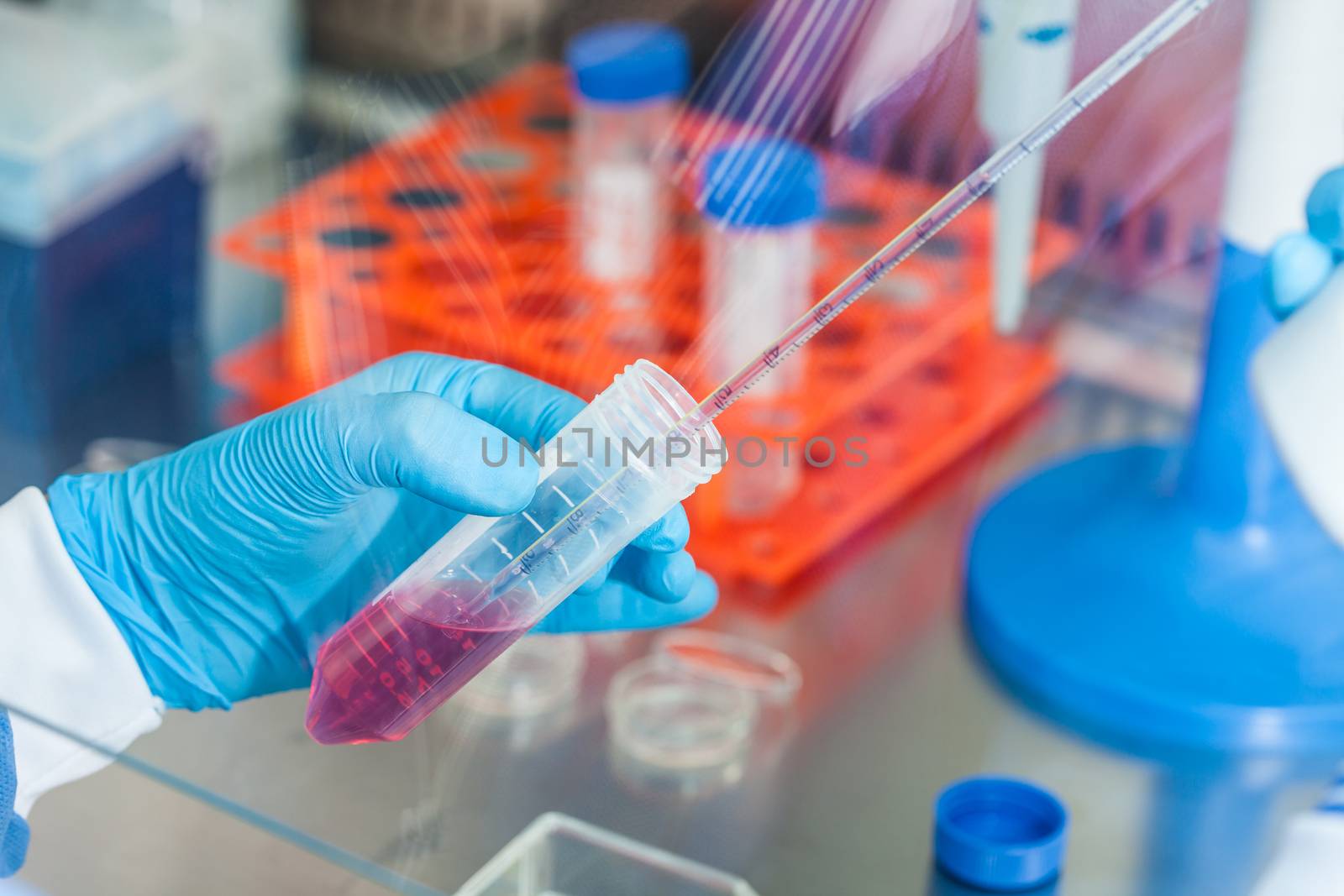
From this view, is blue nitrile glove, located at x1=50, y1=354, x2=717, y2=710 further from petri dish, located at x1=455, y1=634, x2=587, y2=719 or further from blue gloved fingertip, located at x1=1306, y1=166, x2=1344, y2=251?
blue gloved fingertip, located at x1=1306, y1=166, x2=1344, y2=251

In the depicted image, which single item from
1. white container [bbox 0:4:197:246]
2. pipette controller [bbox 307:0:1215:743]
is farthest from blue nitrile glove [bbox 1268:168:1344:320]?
white container [bbox 0:4:197:246]

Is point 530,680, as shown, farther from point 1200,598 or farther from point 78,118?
point 78,118

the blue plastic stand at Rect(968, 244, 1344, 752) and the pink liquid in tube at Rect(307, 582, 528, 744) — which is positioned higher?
the pink liquid in tube at Rect(307, 582, 528, 744)

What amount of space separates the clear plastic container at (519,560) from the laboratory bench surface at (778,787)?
9 cm

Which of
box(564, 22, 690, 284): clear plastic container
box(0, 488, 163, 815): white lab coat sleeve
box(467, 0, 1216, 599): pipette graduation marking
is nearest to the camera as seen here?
box(467, 0, 1216, 599): pipette graduation marking

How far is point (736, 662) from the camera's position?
1237mm

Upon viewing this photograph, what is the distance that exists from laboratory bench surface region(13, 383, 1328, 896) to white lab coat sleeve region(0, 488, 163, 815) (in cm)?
2

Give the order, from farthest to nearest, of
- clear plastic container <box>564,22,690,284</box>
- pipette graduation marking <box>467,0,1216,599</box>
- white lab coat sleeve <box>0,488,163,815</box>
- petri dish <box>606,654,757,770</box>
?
clear plastic container <box>564,22,690,284</box>
petri dish <box>606,654,757,770</box>
white lab coat sleeve <box>0,488,163,815</box>
pipette graduation marking <box>467,0,1216,599</box>

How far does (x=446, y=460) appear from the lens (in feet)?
2.77

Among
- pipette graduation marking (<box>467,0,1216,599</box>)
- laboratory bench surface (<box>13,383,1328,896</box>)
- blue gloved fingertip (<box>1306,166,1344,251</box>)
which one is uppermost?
pipette graduation marking (<box>467,0,1216,599</box>)

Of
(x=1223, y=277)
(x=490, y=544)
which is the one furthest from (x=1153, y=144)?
(x=490, y=544)

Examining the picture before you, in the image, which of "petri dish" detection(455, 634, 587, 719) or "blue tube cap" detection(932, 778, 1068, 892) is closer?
"blue tube cap" detection(932, 778, 1068, 892)

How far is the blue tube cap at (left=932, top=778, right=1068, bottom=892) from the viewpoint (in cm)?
103

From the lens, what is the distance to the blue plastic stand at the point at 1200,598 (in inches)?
46.1
